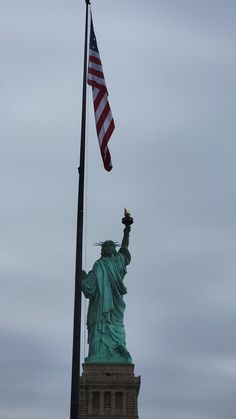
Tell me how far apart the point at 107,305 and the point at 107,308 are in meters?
0.19

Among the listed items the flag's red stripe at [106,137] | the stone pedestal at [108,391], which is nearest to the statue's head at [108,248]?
the stone pedestal at [108,391]

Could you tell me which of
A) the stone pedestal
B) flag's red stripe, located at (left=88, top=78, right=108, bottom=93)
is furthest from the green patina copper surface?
flag's red stripe, located at (left=88, top=78, right=108, bottom=93)

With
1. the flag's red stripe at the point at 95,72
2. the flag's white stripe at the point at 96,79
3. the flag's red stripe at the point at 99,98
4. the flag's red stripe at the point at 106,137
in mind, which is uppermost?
the flag's red stripe at the point at 95,72

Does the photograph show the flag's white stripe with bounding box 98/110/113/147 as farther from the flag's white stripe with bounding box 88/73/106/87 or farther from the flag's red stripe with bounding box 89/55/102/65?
the flag's red stripe with bounding box 89/55/102/65

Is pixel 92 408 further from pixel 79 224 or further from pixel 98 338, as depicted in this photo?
pixel 79 224

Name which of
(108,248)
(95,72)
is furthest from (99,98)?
(108,248)

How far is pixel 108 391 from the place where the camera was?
153ft

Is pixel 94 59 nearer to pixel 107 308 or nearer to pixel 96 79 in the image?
pixel 96 79

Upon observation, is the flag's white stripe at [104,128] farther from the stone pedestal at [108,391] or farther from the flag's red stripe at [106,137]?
the stone pedestal at [108,391]

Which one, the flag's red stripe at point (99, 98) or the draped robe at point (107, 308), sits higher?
the draped robe at point (107, 308)

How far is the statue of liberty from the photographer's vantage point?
A: 156 ft

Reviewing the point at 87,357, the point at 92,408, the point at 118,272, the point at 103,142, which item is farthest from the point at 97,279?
the point at 103,142

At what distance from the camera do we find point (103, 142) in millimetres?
18469

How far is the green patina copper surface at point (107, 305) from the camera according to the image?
4762 cm
